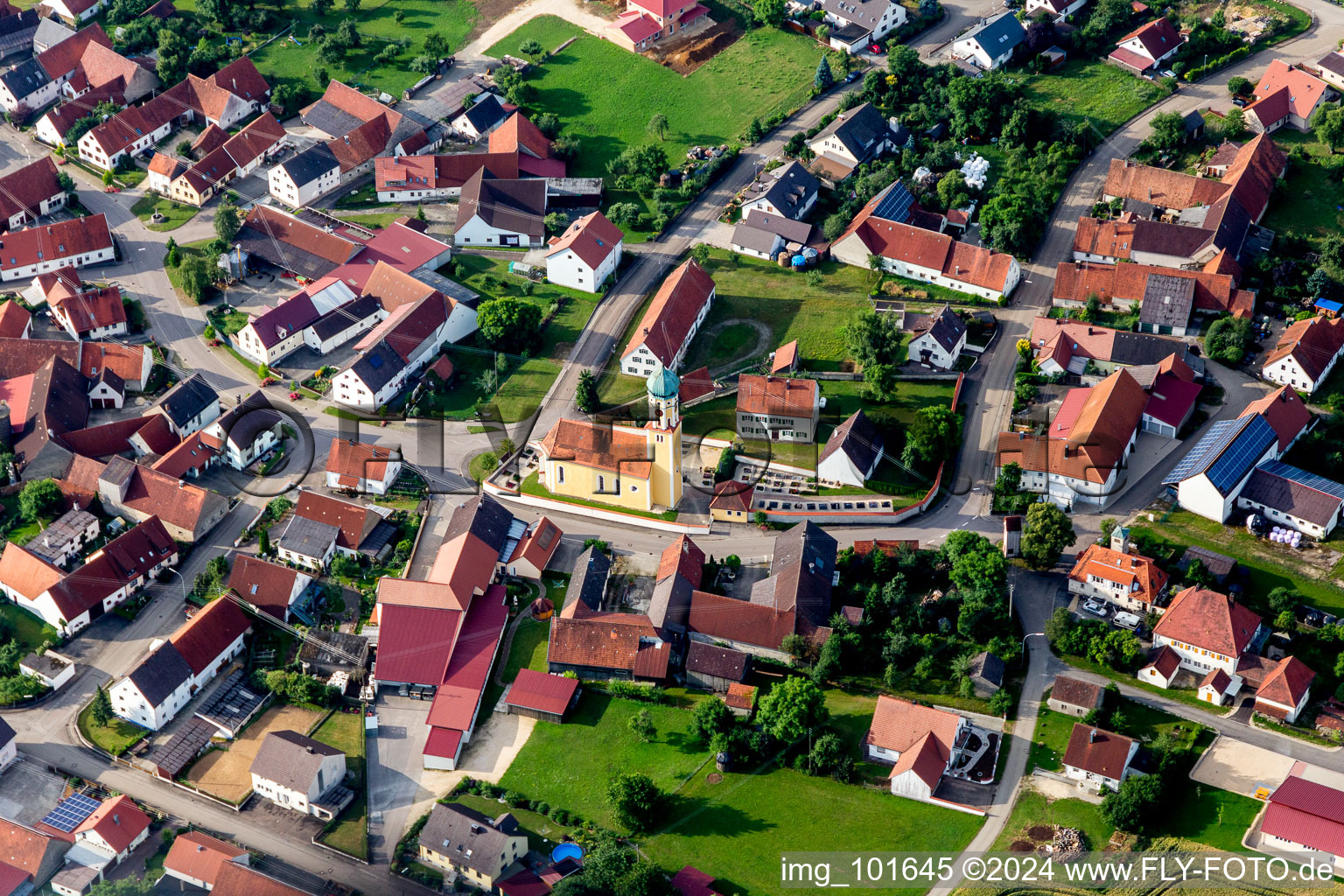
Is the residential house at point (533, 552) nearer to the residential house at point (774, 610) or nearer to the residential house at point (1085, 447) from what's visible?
the residential house at point (774, 610)

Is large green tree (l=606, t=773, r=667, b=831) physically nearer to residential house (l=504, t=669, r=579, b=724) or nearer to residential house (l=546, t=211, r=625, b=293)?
residential house (l=504, t=669, r=579, b=724)

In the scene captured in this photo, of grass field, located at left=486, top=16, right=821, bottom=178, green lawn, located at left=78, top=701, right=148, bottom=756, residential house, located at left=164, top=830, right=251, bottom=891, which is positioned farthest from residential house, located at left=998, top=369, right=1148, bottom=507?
green lawn, located at left=78, top=701, right=148, bottom=756

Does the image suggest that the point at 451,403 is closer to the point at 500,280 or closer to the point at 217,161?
the point at 500,280

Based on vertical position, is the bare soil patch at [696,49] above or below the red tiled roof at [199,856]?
above

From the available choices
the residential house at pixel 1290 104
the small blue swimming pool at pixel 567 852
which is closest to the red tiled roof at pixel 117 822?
the small blue swimming pool at pixel 567 852

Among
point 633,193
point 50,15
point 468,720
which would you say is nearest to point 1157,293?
point 633,193
